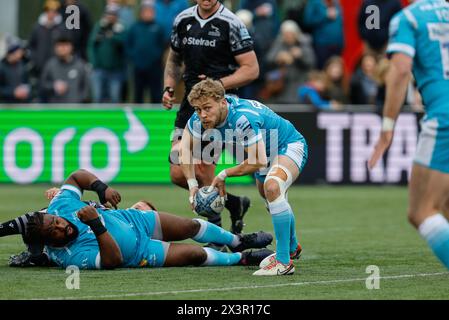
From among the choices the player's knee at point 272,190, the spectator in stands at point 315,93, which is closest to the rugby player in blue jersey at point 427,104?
the player's knee at point 272,190

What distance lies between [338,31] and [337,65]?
3.19 ft

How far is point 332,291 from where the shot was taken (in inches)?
336

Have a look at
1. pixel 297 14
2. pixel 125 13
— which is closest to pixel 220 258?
pixel 125 13

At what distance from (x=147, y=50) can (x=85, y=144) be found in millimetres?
2836

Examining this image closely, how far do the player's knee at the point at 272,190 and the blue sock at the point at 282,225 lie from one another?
40 millimetres

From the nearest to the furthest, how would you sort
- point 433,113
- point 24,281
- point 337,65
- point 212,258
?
point 433,113
point 24,281
point 212,258
point 337,65

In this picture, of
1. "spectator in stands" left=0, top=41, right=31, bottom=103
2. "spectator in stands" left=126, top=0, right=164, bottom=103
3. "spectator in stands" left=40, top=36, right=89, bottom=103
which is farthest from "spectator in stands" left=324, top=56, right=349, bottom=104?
"spectator in stands" left=0, top=41, right=31, bottom=103

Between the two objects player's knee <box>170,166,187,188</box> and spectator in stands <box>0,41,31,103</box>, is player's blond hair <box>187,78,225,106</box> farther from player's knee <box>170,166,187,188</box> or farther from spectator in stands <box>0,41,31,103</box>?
spectator in stands <box>0,41,31,103</box>

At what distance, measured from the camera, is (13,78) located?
21.3 metres

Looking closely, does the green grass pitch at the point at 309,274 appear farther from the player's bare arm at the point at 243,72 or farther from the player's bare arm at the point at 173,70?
the player's bare arm at the point at 173,70

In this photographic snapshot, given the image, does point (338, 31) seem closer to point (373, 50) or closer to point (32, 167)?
point (373, 50)

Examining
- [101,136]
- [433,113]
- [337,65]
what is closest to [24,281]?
[433,113]

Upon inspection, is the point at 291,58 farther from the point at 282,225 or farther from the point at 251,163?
the point at 282,225

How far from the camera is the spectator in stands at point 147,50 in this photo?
21.3m
